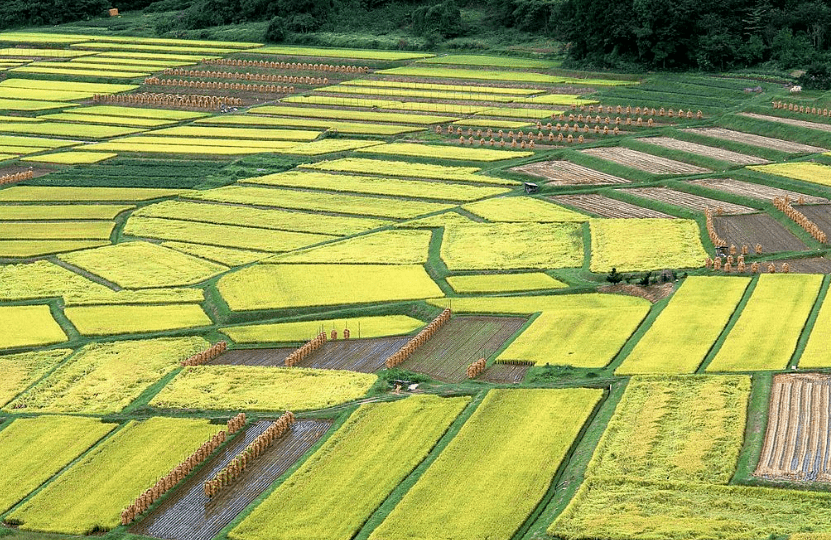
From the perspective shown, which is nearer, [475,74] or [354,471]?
[354,471]

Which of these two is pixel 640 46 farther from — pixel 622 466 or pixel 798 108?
pixel 622 466

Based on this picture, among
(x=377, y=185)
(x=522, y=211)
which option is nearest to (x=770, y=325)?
(x=522, y=211)

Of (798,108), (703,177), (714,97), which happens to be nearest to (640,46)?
(714,97)

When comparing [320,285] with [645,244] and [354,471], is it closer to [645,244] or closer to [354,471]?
[645,244]

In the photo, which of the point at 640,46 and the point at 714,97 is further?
the point at 640,46

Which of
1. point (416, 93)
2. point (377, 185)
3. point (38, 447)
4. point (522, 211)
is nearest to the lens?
point (38, 447)

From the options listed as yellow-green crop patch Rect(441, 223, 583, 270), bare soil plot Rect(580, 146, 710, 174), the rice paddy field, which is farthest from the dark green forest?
yellow-green crop patch Rect(441, 223, 583, 270)

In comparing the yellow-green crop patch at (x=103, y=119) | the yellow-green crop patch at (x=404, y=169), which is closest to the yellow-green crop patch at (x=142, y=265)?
the yellow-green crop patch at (x=404, y=169)
